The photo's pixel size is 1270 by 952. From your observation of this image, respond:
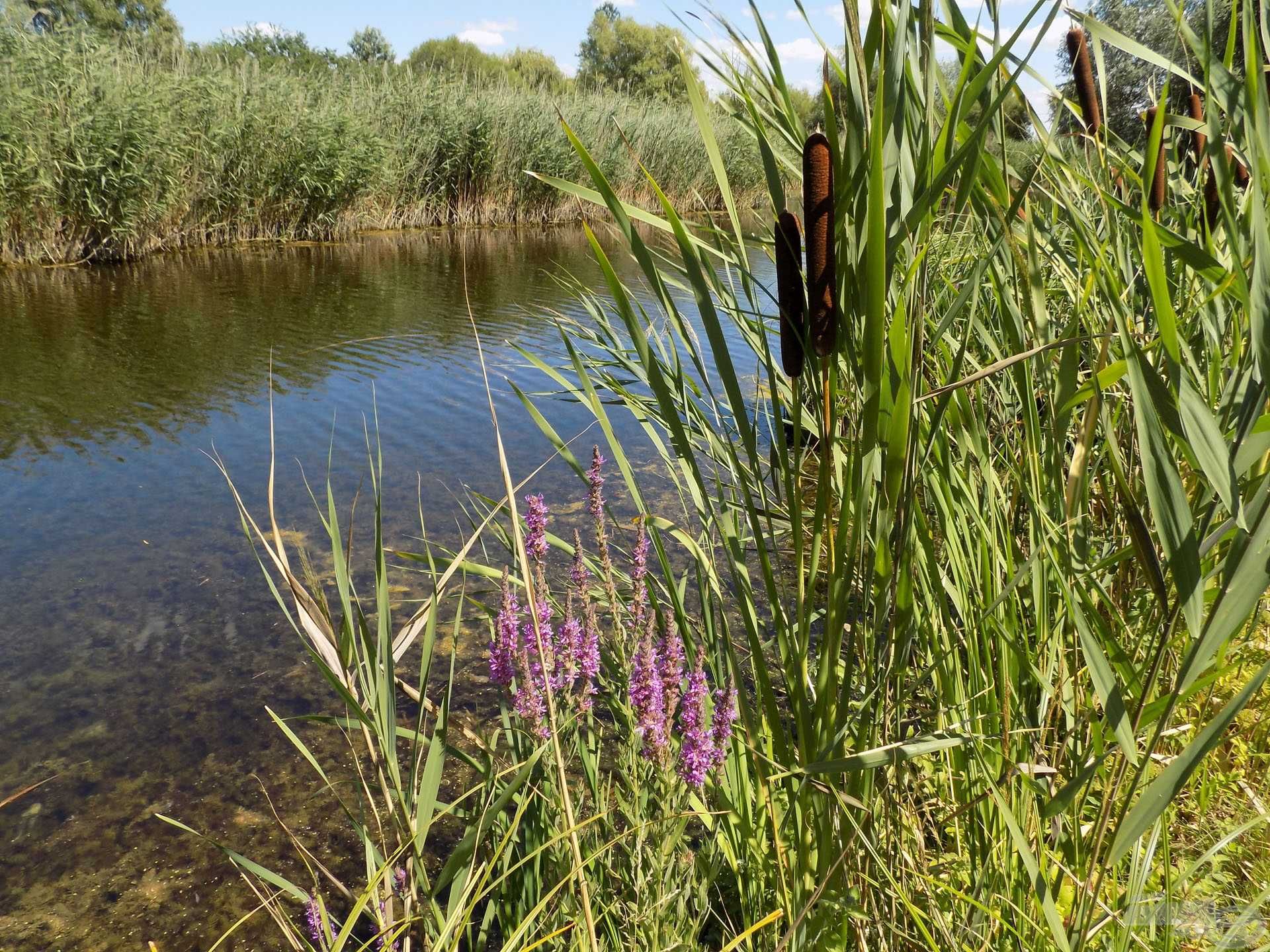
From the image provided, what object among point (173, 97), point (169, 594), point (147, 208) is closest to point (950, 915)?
point (169, 594)

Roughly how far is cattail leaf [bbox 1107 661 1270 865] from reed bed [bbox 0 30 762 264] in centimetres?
444

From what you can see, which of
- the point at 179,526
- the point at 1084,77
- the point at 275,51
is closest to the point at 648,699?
the point at 1084,77

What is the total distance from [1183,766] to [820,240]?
56cm

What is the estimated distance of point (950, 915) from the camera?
1.42 metres

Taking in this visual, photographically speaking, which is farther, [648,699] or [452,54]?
[452,54]

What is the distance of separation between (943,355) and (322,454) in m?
4.57

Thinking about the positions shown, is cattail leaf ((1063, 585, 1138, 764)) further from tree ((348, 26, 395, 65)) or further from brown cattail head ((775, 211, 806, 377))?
tree ((348, 26, 395, 65))

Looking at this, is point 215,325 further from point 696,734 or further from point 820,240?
point 820,240

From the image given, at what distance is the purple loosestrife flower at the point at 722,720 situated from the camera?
1.36 meters

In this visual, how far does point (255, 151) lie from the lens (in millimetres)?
11641

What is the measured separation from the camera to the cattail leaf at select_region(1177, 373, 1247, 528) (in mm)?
719

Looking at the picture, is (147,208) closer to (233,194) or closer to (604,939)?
(233,194)

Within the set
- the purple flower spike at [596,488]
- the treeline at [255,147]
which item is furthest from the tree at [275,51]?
the purple flower spike at [596,488]

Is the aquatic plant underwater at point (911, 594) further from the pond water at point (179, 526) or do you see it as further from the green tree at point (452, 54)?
the green tree at point (452, 54)
